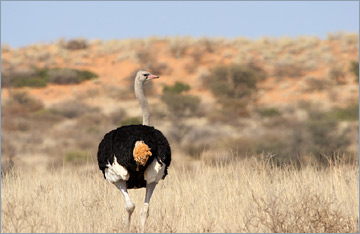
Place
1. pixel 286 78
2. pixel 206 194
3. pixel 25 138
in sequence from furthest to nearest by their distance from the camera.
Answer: pixel 286 78
pixel 25 138
pixel 206 194

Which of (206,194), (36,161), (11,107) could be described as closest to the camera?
(206,194)

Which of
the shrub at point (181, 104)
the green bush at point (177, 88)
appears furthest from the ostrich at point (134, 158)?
the green bush at point (177, 88)

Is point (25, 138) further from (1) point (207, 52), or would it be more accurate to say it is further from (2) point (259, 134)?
(1) point (207, 52)

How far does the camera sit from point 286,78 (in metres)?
36.5

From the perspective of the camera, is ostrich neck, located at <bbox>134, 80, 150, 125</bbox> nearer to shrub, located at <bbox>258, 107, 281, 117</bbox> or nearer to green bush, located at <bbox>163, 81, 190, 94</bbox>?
shrub, located at <bbox>258, 107, 281, 117</bbox>

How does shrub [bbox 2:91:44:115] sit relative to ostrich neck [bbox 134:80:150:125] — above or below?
above

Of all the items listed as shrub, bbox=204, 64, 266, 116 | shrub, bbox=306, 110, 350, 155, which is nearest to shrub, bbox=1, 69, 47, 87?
shrub, bbox=204, 64, 266, 116

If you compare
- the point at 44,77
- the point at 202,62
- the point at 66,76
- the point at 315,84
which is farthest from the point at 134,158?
the point at 202,62

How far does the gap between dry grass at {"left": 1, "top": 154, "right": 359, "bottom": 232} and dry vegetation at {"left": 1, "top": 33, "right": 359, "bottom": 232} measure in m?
0.02

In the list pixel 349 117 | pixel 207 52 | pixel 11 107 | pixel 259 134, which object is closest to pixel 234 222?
pixel 259 134

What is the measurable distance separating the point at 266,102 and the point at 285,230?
87.7 ft

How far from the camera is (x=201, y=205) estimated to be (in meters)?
6.24

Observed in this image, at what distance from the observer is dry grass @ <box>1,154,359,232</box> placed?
528 cm

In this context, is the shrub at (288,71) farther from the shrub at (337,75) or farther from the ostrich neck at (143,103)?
the ostrich neck at (143,103)
